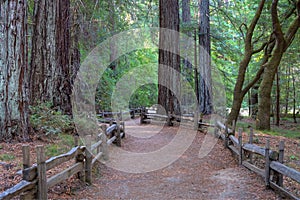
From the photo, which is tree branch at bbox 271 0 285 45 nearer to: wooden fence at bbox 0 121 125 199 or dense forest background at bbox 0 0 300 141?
dense forest background at bbox 0 0 300 141

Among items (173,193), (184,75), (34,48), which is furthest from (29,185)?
(184,75)

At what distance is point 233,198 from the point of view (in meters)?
5.44

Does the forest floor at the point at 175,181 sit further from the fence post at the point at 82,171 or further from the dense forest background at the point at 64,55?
the dense forest background at the point at 64,55

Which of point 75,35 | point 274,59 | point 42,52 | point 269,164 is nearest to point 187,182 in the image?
point 269,164

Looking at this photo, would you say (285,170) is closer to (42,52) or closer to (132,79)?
(42,52)

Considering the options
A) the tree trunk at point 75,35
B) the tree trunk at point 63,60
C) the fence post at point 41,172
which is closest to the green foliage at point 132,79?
the tree trunk at point 75,35

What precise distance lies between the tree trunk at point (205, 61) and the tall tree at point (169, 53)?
219 cm

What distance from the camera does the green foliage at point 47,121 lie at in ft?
26.4

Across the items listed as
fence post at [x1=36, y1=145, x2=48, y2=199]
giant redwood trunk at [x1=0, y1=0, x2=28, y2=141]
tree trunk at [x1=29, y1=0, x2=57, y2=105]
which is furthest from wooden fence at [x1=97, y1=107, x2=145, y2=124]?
fence post at [x1=36, y1=145, x2=48, y2=199]

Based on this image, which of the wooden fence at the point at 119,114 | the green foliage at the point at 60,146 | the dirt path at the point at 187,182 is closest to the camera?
the dirt path at the point at 187,182

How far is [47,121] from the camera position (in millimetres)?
8641

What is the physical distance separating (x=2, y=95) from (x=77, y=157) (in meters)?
2.52

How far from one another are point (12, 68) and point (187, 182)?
4.96 m

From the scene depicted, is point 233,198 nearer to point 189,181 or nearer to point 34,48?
point 189,181
